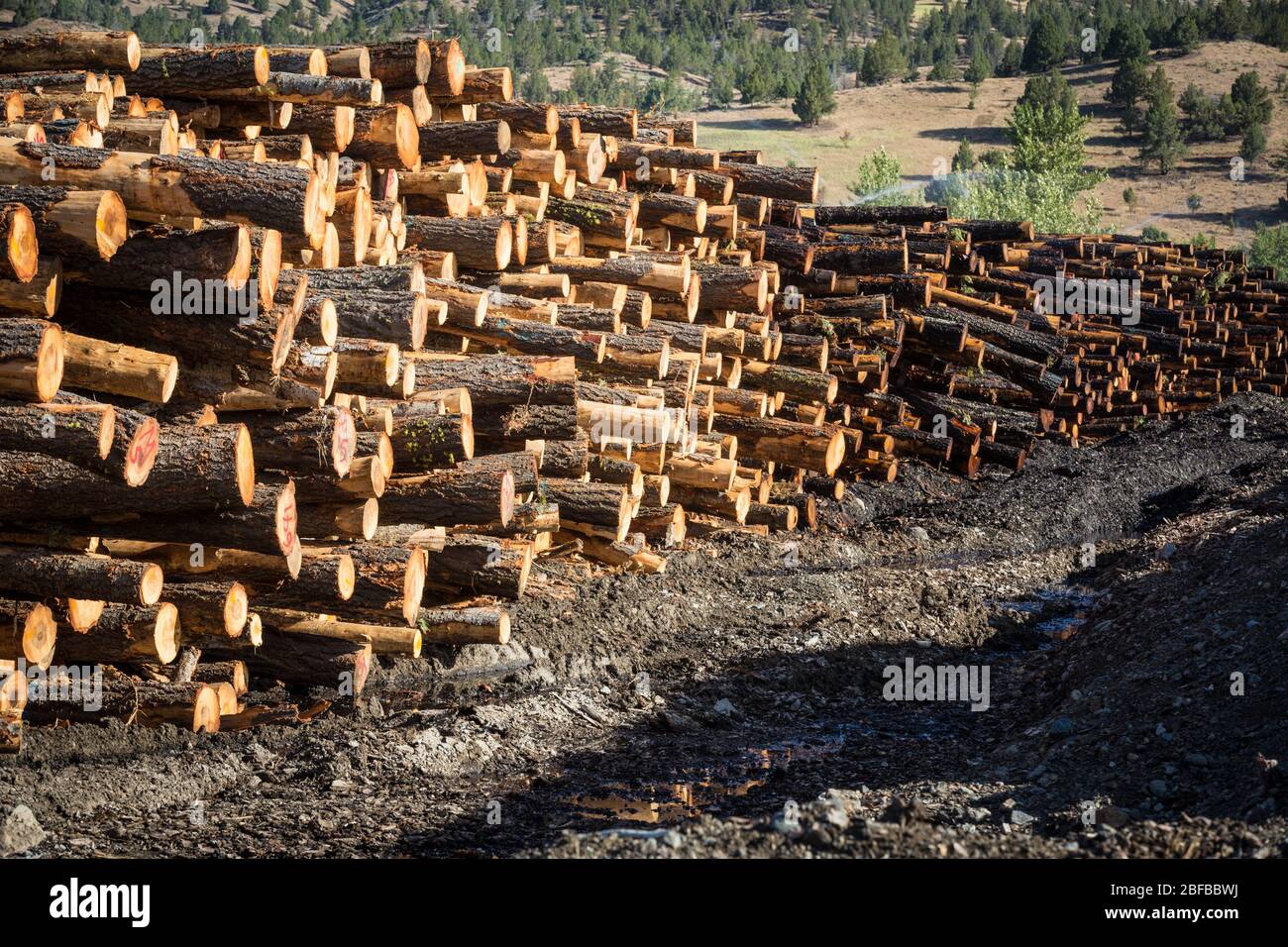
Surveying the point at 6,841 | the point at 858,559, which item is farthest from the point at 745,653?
the point at 6,841

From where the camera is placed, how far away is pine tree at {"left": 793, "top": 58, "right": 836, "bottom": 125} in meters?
76.1

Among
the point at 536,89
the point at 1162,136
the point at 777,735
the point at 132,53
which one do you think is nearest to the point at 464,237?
the point at 132,53

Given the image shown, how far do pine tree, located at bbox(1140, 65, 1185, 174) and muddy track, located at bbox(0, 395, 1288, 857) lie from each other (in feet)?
205

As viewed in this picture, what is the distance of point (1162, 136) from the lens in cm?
6706

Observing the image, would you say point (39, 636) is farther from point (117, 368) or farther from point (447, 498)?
point (447, 498)

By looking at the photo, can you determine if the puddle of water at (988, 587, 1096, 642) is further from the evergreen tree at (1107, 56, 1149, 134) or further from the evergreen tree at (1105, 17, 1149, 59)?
the evergreen tree at (1105, 17, 1149, 59)

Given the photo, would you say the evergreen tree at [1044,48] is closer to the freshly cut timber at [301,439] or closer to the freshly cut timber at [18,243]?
the freshly cut timber at [301,439]

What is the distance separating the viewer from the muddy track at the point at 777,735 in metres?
5.54


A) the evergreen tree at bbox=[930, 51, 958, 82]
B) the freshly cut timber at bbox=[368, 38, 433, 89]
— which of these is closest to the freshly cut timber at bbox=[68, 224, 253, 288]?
the freshly cut timber at bbox=[368, 38, 433, 89]

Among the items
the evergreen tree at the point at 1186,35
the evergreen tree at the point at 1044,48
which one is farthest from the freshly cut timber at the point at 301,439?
the evergreen tree at the point at 1186,35

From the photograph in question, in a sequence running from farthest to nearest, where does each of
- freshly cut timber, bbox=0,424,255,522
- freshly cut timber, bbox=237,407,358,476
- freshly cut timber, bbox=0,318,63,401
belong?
freshly cut timber, bbox=237,407,358,476
freshly cut timber, bbox=0,424,255,522
freshly cut timber, bbox=0,318,63,401

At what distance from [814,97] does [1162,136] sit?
20.6 meters

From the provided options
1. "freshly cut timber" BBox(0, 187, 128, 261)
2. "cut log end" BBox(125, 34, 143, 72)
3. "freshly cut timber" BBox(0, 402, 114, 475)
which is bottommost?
"freshly cut timber" BBox(0, 402, 114, 475)
